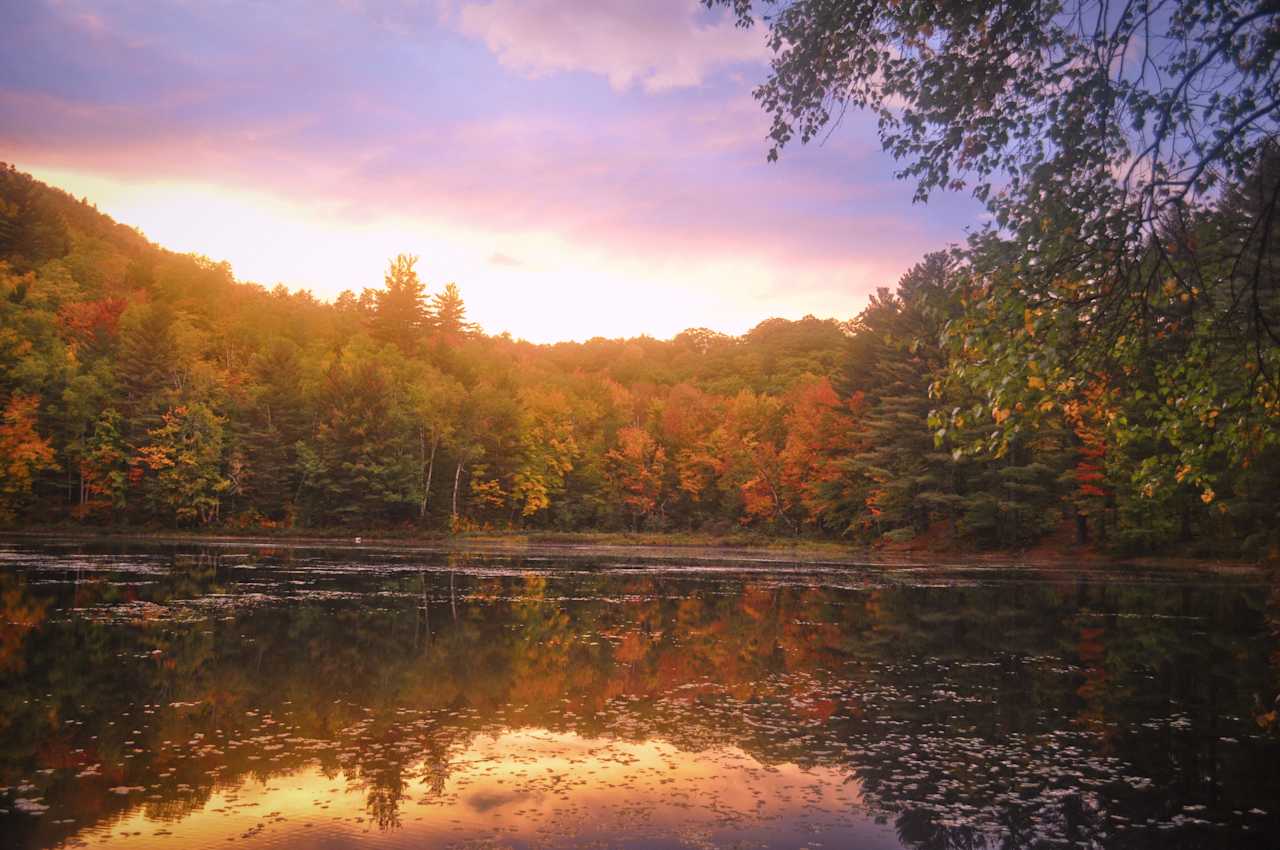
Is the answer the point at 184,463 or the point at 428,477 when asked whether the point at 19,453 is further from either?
the point at 428,477

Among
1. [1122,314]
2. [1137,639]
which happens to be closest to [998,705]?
[1122,314]

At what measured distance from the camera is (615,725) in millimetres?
10859

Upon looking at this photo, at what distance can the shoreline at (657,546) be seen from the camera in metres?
48.2

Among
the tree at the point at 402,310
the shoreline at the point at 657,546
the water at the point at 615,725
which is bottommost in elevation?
the shoreline at the point at 657,546

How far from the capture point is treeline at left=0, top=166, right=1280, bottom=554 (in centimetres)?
5288

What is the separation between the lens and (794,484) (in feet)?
222

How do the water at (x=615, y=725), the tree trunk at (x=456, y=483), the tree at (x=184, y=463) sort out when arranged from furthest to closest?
1. the tree trunk at (x=456, y=483)
2. the tree at (x=184, y=463)
3. the water at (x=615, y=725)

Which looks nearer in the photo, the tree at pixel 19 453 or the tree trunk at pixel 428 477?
the tree at pixel 19 453

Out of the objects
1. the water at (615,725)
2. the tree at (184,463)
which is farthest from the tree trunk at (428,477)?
the water at (615,725)

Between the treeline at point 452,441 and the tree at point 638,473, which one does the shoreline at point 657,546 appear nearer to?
the treeline at point 452,441

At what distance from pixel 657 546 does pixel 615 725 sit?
5381 cm

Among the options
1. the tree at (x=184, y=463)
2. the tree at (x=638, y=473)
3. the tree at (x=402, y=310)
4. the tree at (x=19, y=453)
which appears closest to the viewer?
the tree at (x=19, y=453)

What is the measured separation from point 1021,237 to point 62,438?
69686 mm

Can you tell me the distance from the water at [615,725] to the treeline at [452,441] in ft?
84.5
